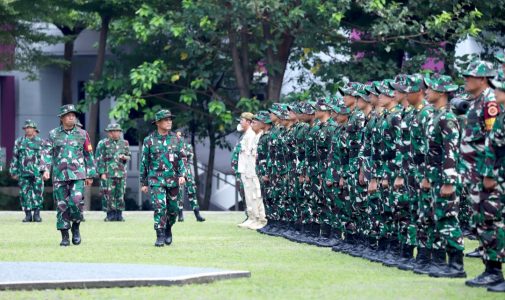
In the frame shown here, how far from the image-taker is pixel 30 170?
31750 millimetres

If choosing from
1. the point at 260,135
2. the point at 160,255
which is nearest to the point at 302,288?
the point at 160,255

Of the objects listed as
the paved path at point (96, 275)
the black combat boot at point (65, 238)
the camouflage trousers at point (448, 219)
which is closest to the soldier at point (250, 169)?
the black combat boot at point (65, 238)

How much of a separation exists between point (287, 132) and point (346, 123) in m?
4.39

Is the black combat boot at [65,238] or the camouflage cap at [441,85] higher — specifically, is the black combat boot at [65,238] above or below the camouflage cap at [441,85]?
below

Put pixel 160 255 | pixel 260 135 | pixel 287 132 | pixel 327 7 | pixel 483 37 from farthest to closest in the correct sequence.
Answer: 1. pixel 483 37
2. pixel 327 7
3. pixel 260 135
4. pixel 287 132
5. pixel 160 255

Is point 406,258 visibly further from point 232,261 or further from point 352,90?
point 352,90

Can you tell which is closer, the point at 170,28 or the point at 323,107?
the point at 323,107

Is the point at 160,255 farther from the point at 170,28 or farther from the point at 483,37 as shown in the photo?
the point at 483,37

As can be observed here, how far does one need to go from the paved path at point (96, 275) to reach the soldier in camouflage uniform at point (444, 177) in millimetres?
2237

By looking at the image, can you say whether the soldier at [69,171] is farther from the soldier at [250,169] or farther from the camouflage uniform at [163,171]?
the soldier at [250,169]

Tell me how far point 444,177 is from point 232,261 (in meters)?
3.82

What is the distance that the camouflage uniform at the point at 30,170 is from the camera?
104 feet

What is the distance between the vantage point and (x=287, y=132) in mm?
24641

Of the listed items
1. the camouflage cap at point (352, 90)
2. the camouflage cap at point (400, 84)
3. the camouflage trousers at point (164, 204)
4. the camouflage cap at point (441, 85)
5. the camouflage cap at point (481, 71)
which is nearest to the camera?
the camouflage cap at point (481, 71)
